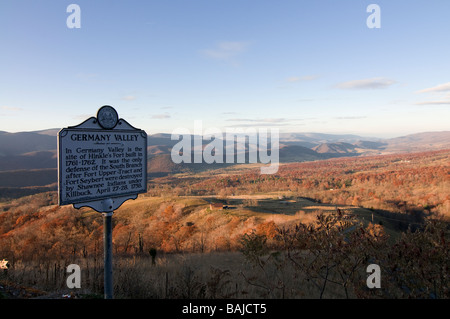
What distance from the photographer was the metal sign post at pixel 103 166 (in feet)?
15.8

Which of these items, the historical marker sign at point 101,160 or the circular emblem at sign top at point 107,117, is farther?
the circular emblem at sign top at point 107,117

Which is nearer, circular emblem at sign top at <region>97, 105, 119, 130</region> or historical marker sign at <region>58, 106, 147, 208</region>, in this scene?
historical marker sign at <region>58, 106, 147, 208</region>

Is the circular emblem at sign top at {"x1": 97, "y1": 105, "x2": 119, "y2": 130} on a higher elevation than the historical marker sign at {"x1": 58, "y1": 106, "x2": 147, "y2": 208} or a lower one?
higher

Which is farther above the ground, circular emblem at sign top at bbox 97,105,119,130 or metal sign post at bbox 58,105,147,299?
circular emblem at sign top at bbox 97,105,119,130

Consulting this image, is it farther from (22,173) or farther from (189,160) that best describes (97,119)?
(189,160)

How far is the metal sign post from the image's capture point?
482 cm

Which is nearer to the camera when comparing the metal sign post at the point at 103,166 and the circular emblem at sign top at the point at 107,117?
the metal sign post at the point at 103,166

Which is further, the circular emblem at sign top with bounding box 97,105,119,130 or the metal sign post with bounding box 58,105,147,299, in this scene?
the circular emblem at sign top with bounding box 97,105,119,130

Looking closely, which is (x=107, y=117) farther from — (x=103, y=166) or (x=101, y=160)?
(x=103, y=166)

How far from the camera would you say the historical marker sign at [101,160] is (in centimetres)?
480

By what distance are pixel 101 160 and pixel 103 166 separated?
0.13 m

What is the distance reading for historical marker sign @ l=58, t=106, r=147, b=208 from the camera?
480cm

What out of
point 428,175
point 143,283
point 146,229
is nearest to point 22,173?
point 146,229

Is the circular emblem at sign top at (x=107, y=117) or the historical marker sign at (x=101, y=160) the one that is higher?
the circular emblem at sign top at (x=107, y=117)
